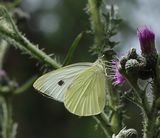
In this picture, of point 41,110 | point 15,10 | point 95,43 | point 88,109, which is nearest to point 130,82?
point 88,109

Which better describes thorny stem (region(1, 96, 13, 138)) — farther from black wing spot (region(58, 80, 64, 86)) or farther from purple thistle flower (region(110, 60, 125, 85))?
purple thistle flower (region(110, 60, 125, 85))

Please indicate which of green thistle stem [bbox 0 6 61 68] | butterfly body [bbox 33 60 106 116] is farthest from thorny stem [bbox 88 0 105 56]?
green thistle stem [bbox 0 6 61 68]

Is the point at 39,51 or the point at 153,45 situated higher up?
the point at 39,51

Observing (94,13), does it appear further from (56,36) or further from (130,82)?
(56,36)

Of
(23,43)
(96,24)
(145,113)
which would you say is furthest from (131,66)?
(23,43)

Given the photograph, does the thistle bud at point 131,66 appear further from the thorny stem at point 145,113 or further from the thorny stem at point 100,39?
the thorny stem at point 100,39

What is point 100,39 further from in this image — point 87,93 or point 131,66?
point 131,66

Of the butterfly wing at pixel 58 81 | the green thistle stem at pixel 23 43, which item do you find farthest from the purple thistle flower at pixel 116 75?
the green thistle stem at pixel 23 43
